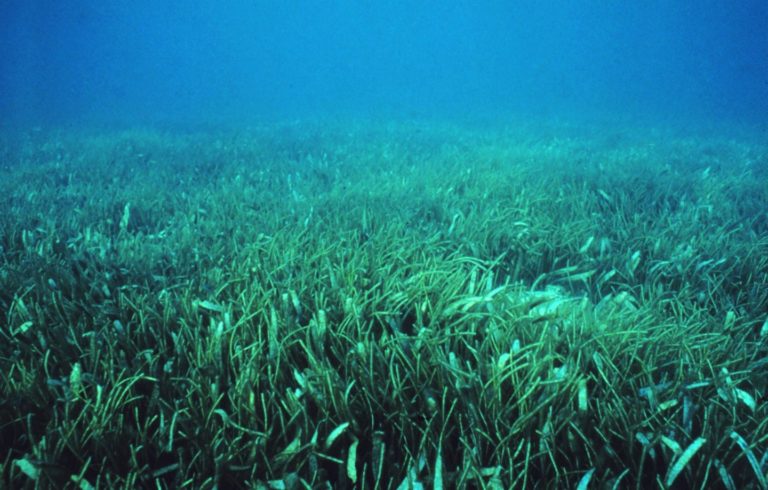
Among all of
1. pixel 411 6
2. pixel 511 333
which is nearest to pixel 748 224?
pixel 511 333

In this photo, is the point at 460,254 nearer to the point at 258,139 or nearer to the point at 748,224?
the point at 748,224

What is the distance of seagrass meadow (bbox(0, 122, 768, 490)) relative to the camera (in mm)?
1382

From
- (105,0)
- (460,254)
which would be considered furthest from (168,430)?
(105,0)

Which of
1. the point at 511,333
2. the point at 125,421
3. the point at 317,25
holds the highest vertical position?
the point at 317,25

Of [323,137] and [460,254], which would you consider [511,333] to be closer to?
[460,254]

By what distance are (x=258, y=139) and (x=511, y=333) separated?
11.7 meters

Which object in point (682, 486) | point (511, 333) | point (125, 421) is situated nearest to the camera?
point (682, 486)

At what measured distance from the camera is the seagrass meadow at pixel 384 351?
1.38 metres

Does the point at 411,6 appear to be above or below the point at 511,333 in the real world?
above

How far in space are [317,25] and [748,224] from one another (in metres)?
203

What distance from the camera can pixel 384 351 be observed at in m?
1.87

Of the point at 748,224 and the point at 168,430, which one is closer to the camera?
the point at 168,430

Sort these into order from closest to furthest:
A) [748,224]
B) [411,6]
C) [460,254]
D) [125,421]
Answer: [125,421] < [460,254] < [748,224] < [411,6]

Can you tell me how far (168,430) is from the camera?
151cm
